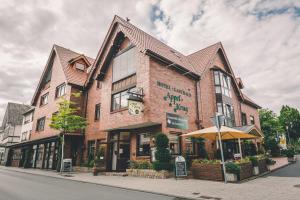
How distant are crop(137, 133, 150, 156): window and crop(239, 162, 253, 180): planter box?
20.4 feet

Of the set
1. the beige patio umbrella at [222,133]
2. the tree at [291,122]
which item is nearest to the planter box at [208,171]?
the beige patio umbrella at [222,133]

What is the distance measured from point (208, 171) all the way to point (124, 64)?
35.8ft

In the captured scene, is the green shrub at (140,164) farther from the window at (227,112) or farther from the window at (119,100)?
the window at (227,112)

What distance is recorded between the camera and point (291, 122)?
6131 centimetres

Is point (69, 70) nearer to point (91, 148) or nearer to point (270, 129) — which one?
point (91, 148)

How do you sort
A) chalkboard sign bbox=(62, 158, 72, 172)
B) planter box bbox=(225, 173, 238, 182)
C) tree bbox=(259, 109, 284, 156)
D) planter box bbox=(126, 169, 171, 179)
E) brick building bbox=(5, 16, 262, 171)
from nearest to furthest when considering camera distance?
planter box bbox=(225, 173, 238, 182)
planter box bbox=(126, 169, 171, 179)
brick building bbox=(5, 16, 262, 171)
chalkboard sign bbox=(62, 158, 72, 172)
tree bbox=(259, 109, 284, 156)

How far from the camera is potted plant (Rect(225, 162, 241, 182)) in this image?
10.5 metres

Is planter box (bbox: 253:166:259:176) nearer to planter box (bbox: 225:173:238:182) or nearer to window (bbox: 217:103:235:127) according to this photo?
planter box (bbox: 225:173:238:182)

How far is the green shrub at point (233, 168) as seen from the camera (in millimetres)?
10602

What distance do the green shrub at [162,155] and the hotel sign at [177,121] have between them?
217 centimetres

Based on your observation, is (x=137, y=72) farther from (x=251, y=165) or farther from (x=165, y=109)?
(x=251, y=165)

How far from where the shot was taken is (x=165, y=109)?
50.5 ft

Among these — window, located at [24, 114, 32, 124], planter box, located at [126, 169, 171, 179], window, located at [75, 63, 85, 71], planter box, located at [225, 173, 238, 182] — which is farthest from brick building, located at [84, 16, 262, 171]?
window, located at [24, 114, 32, 124]

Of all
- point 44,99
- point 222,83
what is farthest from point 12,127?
point 222,83
